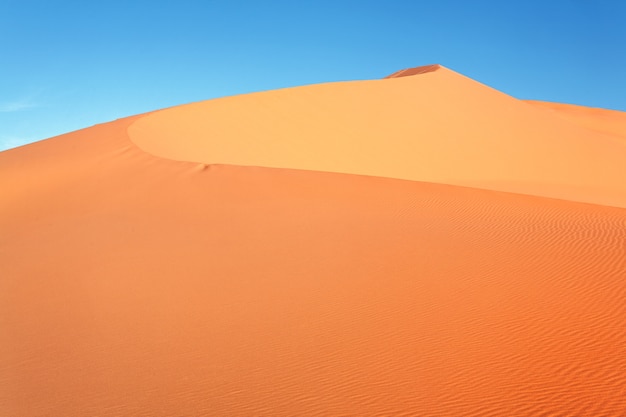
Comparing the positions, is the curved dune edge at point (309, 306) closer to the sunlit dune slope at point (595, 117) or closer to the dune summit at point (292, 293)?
the dune summit at point (292, 293)

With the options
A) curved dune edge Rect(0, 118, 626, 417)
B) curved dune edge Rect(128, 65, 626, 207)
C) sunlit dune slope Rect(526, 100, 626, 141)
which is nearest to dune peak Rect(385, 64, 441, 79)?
curved dune edge Rect(128, 65, 626, 207)

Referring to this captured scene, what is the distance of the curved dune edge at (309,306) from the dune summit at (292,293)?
3cm

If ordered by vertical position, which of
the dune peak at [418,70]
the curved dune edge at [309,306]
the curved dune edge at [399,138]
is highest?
the dune peak at [418,70]

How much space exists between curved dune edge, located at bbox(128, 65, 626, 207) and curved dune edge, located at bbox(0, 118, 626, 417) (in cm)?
621

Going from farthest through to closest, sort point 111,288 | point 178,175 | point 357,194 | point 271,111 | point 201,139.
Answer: point 271,111 < point 201,139 < point 178,175 < point 357,194 < point 111,288

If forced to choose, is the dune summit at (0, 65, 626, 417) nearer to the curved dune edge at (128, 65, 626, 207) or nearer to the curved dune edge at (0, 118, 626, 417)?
the curved dune edge at (0, 118, 626, 417)

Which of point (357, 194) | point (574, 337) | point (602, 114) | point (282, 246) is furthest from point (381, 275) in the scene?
point (602, 114)

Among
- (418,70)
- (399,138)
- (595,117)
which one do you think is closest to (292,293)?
(399,138)

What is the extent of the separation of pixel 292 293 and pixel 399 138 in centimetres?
1731

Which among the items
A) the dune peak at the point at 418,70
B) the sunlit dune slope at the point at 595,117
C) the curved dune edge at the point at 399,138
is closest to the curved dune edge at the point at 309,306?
the curved dune edge at the point at 399,138

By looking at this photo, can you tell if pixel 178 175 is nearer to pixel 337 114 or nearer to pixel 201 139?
pixel 201 139

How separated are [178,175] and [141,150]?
11.0ft

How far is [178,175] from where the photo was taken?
14422 millimetres

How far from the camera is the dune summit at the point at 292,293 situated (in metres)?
4.96
